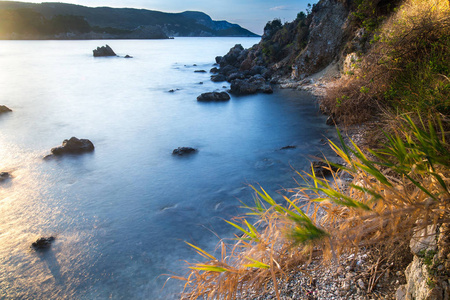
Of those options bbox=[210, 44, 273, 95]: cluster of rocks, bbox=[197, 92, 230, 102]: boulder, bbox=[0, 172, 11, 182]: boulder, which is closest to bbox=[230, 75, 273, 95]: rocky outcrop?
bbox=[210, 44, 273, 95]: cluster of rocks

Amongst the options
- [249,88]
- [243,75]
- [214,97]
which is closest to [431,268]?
[214,97]

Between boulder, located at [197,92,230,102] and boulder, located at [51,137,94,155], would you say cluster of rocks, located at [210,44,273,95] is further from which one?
boulder, located at [51,137,94,155]

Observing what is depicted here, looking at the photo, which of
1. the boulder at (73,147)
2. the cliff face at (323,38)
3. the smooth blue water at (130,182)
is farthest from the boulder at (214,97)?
the boulder at (73,147)

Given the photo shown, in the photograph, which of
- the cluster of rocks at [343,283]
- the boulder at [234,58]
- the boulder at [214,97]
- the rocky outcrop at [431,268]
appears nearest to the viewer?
the rocky outcrop at [431,268]

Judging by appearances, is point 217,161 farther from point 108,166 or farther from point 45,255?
point 45,255

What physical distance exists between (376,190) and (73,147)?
501 inches

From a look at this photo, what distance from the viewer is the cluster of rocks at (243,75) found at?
2492 cm

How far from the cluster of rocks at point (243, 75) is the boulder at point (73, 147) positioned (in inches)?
603

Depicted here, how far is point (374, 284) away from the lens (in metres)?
3.20

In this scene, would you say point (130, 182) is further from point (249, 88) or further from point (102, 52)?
point (102, 52)

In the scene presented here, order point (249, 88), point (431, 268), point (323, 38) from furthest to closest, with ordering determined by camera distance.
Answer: point (249, 88) → point (323, 38) → point (431, 268)

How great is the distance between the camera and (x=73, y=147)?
12.4 meters

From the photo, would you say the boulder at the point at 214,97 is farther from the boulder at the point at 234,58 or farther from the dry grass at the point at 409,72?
the boulder at the point at 234,58

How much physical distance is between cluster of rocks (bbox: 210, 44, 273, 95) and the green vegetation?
13.9 m
